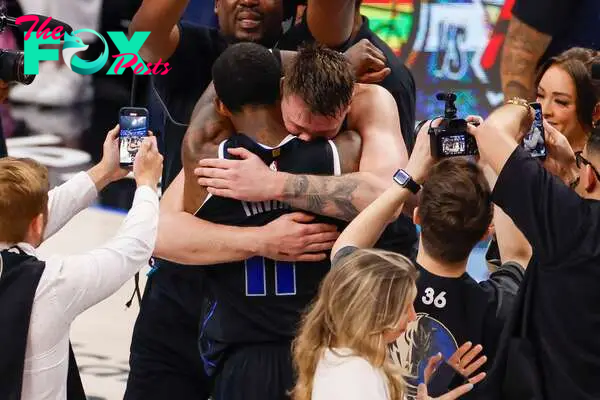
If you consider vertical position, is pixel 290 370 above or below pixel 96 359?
above

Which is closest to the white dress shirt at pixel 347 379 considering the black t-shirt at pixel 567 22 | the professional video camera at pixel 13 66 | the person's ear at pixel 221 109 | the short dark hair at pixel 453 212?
the short dark hair at pixel 453 212

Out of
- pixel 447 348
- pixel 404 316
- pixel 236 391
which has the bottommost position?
pixel 236 391

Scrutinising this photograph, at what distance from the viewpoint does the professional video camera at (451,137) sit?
131 inches

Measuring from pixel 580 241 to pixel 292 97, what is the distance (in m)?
1.05

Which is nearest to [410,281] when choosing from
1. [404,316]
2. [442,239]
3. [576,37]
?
[404,316]

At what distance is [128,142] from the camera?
3.65 m

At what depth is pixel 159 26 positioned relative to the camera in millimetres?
4309

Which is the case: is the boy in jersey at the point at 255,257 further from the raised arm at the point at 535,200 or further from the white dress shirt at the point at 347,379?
the white dress shirt at the point at 347,379

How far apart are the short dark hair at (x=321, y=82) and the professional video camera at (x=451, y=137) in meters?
0.32

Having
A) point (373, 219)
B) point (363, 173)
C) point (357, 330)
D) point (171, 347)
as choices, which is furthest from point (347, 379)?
point (171, 347)

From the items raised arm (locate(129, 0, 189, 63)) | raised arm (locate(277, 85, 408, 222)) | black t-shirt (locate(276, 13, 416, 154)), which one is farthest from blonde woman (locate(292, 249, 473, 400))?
black t-shirt (locate(276, 13, 416, 154))

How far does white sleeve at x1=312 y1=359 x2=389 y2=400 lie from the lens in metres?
2.70

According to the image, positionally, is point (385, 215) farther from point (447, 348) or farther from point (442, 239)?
point (447, 348)

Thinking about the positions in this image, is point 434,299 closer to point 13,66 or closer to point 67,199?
point 67,199
